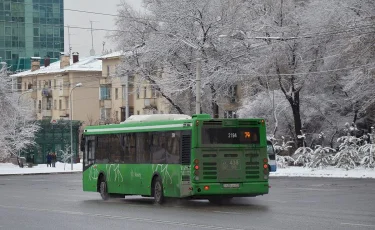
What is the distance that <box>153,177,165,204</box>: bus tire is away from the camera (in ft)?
94.5

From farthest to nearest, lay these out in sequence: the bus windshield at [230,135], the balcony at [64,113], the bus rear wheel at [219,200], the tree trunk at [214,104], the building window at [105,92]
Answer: the balcony at [64,113]
the building window at [105,92]
the tree trunk at [214,104]
the bus rear wheel at [219,200]
the bus windshield at [230,135]

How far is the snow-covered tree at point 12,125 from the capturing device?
7738 centimetres

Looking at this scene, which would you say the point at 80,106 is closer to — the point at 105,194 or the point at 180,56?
the point at 180,56

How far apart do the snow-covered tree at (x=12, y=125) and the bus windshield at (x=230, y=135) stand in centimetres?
5104

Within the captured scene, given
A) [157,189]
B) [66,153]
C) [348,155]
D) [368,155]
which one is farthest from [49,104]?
[157,189]

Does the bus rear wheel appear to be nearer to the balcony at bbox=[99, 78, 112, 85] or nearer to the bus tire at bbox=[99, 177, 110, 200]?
the bus tire at bbox=[99, 177, 110, 200]

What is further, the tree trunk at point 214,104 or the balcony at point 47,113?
the balcony at point 47,113

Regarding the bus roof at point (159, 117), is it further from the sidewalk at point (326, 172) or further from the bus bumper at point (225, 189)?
the sidewalk at point (326, 172)

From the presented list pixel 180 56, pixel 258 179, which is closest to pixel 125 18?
pixel 180 56

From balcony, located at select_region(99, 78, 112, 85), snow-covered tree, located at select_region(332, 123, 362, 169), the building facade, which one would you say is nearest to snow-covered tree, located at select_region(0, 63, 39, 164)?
balcony, located at select_region(99, 78, 112, 85)

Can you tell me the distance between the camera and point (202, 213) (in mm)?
23984

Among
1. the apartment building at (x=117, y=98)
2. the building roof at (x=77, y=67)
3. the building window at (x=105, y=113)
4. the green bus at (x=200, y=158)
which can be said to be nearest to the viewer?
the green bus at (x=200, y=158)

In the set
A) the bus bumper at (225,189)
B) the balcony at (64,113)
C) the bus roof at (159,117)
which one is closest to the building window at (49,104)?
the balcony at (64,113)

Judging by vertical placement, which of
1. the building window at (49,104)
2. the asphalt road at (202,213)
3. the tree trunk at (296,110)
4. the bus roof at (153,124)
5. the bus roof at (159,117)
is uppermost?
the building window at (49,104)
